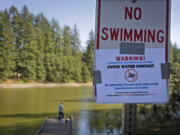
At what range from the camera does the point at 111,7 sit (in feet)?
4.33

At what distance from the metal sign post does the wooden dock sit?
312 inches

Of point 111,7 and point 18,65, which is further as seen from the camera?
point 18,65

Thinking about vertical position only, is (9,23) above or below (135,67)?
above

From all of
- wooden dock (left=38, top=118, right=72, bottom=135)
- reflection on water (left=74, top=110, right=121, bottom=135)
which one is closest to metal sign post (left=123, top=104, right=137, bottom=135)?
reflection on water (left=74, top=110, right=121, bottom=135)

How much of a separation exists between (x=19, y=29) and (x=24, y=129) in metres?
32.3

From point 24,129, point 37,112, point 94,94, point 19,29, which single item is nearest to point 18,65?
point 19,29

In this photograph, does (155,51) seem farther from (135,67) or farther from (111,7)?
(111,7)

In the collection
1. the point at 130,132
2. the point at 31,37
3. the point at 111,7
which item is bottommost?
the point at 130,132

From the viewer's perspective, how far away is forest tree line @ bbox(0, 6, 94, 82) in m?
36.8

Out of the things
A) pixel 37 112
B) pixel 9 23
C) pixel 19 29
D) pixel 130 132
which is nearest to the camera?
pixel 130 132

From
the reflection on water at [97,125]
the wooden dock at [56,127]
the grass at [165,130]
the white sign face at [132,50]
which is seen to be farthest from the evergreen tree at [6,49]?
the white sign face at [132,50]

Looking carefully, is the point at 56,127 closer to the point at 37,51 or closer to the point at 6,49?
the point at 6,49

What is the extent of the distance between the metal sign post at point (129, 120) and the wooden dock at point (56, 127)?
7933 millimetres

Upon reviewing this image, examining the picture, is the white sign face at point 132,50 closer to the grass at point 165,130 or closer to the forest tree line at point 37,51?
the grass at point 165,130
